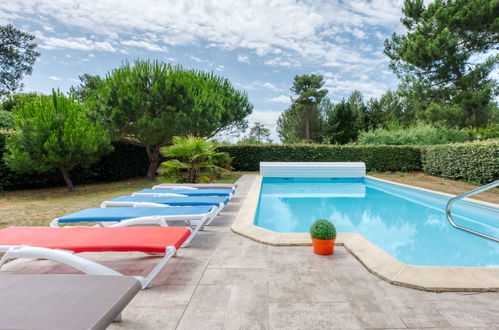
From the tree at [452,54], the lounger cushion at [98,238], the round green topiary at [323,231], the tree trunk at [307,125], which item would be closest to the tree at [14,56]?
the lounger cushion at [98,238]

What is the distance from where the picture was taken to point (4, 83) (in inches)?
766

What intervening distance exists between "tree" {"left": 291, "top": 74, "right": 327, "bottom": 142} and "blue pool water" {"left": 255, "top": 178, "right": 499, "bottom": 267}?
20887 millimetres

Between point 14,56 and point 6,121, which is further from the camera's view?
point 14,56

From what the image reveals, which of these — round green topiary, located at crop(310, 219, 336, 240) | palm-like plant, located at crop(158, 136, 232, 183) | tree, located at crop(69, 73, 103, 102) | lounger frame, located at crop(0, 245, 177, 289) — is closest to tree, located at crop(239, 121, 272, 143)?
tree, located at crop(69, 73, 103, 102)

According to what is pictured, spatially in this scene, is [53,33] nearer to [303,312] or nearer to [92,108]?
[92,108]

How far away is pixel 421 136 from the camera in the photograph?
1670 cm

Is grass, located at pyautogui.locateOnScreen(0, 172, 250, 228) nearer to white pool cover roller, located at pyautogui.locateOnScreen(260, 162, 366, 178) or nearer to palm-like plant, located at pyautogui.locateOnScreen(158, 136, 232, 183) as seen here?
palm-like plant, located at pyautogui.locateOnScreen(158, 136, 232, 183)

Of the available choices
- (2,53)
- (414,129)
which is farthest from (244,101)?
(2,53)

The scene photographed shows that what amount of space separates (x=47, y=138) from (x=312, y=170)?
36.8 feet

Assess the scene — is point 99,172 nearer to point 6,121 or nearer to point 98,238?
point 6,121

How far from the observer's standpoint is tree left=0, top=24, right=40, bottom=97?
61.0 ft

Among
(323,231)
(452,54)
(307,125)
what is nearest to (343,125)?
(307,125)

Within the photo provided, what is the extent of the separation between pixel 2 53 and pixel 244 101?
18.2 metres

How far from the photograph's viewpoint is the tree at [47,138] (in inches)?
307
